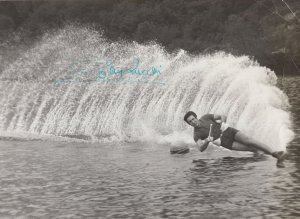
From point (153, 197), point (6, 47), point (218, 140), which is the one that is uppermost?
point (6, 47)

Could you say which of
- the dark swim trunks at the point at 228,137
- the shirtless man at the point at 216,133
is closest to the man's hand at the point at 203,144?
the shirtless man at the point at 216,133

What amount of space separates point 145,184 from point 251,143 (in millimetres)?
4281

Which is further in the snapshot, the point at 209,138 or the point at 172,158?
the point at 172,158

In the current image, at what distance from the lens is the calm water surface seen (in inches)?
512

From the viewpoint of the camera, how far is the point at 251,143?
18781 millimetres

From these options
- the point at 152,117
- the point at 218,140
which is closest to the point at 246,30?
the point at 152,117

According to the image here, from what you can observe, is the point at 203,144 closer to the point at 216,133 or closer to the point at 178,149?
the point at 216,133

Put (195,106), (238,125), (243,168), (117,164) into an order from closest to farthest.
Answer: (243,168), (117,164), (238,125), (195,106)

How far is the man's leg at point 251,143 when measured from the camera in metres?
18.4

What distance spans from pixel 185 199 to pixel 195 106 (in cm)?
1281

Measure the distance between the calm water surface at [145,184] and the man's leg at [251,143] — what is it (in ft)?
0.79

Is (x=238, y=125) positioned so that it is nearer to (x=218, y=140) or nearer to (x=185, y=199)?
(x=218, y=140)

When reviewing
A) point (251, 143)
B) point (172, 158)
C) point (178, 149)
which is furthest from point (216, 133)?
point (172, 158)

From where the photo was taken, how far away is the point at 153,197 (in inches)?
556
